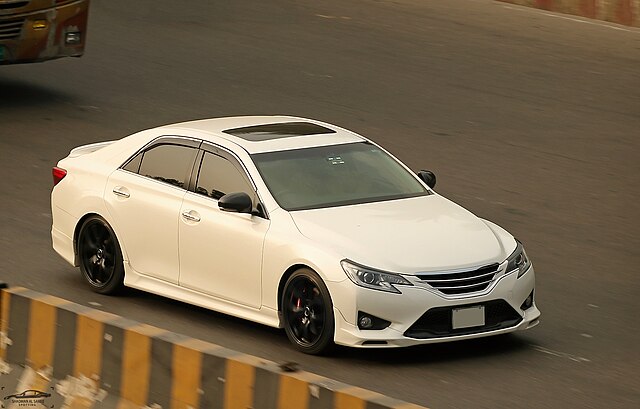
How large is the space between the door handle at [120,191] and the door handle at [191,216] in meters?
0.73

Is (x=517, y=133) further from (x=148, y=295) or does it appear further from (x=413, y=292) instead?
(x=413, y=292)

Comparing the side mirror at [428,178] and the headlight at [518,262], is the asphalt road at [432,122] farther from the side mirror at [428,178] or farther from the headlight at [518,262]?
the side mirror at [428,178]

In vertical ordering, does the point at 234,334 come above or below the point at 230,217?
below

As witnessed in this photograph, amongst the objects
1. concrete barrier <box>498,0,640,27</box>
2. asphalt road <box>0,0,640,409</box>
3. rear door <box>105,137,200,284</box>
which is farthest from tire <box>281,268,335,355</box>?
concrete barrier <box>498,0,640,27</box>

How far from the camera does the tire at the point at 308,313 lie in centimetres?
958

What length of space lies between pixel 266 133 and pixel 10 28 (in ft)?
23.6

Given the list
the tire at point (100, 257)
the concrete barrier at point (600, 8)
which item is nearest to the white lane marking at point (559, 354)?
the tire at point (100, 257)

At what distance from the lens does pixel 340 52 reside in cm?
2100

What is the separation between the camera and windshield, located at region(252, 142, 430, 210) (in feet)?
34.2

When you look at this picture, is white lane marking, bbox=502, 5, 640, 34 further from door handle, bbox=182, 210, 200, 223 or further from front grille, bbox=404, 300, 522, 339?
front grille, bbox=404, 300, 522, 339

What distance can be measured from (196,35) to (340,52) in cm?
254

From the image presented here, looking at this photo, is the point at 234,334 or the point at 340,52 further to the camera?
the point at 340,52

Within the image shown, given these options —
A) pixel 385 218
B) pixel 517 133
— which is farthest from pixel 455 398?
pixel 517 133

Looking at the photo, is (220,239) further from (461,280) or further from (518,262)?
(518,262)
